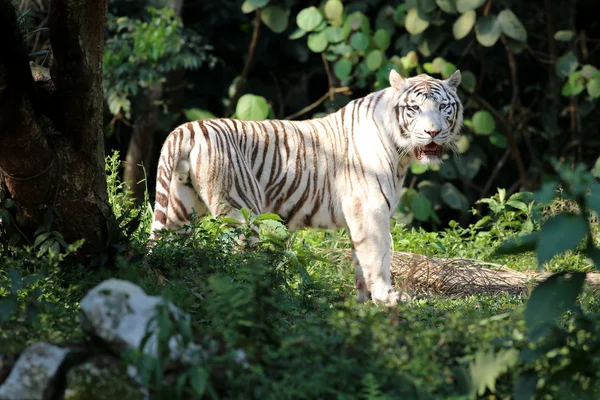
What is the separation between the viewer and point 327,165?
6.18 meters

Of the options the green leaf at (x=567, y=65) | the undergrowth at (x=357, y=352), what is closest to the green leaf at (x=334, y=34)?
the green leaf at (x=567, y=65)

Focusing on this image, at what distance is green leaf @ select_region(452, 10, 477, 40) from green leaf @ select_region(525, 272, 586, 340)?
5611mm

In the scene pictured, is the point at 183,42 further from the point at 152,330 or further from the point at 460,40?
the point at 152,330

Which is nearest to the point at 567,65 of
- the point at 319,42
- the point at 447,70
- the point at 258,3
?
the point at 447,70

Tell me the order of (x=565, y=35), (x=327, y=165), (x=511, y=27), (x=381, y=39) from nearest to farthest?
1. (x=327, y=165)
2. (x=511, y=27)
3. (x=381, y=39)
4. (x=565, y=35)

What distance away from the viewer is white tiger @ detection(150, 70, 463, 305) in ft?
18.9

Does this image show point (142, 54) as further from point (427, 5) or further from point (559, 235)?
point (559, 235)

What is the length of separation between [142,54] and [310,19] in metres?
1.58

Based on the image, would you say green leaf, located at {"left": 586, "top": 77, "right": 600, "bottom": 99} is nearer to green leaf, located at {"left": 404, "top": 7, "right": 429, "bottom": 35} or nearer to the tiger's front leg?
green leaf, located at {"left": 404, "top": 7, "right": 429, "bottom": 35}

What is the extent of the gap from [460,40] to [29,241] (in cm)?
579

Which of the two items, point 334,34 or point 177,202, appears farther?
point 334,34

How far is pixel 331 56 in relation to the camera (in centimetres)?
913

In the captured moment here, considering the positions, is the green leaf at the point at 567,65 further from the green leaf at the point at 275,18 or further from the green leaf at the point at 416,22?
the green leaf at the point at 275,18

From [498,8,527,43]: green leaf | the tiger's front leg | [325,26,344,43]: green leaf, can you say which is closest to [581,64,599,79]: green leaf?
[498,8,527,43]: green leaf
